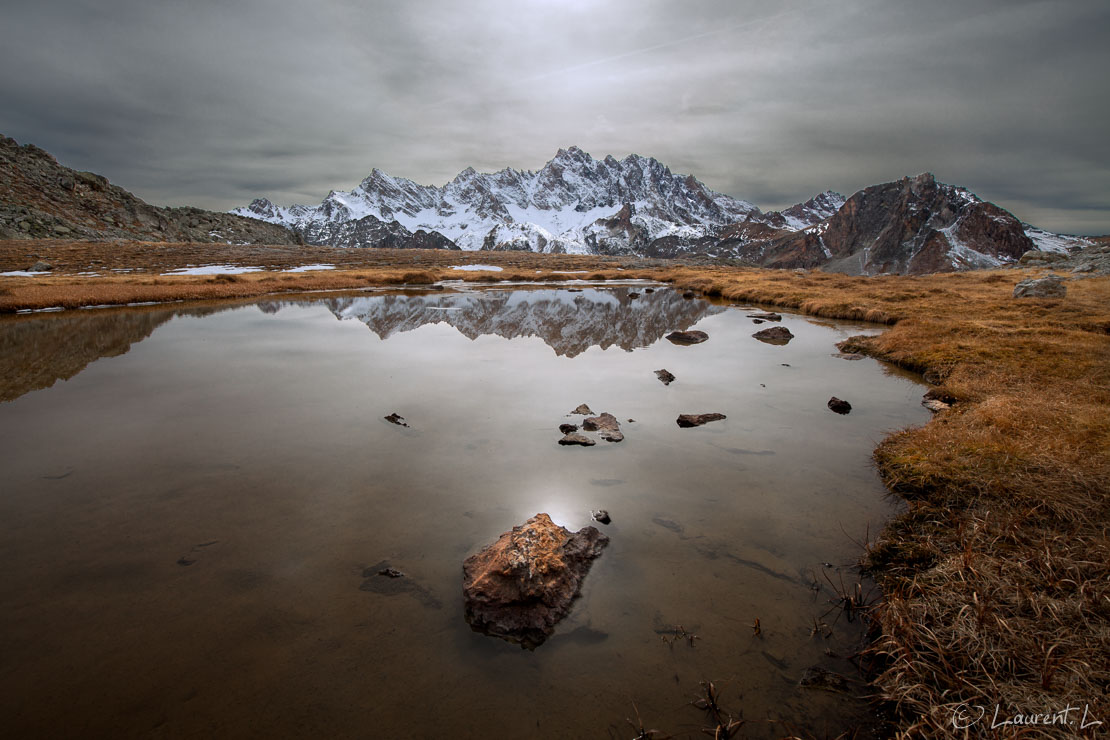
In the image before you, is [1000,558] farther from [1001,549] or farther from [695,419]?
[695,419]

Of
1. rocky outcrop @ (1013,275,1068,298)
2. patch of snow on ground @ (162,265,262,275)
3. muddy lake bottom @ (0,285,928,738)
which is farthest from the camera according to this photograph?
patch of snow on ground @ (162,265,262,275)

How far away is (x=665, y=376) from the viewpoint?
1766 centimetres

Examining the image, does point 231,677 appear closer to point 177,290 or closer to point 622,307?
point 622,307

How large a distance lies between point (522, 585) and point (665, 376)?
42.3 feet

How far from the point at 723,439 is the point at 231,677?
1054cm

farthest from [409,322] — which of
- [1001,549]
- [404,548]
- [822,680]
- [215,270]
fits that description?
[215,270]

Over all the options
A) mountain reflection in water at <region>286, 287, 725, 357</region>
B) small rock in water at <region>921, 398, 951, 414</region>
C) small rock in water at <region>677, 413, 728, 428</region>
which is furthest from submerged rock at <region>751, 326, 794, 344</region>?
small rock in water at <region>677, 413, 728, 428</region>

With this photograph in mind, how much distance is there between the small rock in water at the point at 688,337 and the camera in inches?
1007

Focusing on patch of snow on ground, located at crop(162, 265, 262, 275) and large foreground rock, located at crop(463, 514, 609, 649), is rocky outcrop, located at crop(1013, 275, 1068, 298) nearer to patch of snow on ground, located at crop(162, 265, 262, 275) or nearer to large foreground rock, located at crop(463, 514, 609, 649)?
large foreground rock, located at crop(463, 514, 609, 649)

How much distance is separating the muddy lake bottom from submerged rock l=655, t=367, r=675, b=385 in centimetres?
89

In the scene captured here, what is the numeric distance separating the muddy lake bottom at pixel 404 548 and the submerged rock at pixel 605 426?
0.51 metres

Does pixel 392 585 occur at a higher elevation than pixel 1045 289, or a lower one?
lower

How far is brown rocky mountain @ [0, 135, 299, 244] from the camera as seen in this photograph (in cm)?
12225

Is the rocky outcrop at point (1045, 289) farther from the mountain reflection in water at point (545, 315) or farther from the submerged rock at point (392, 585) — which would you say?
the submerged rock at point (392, 585)
